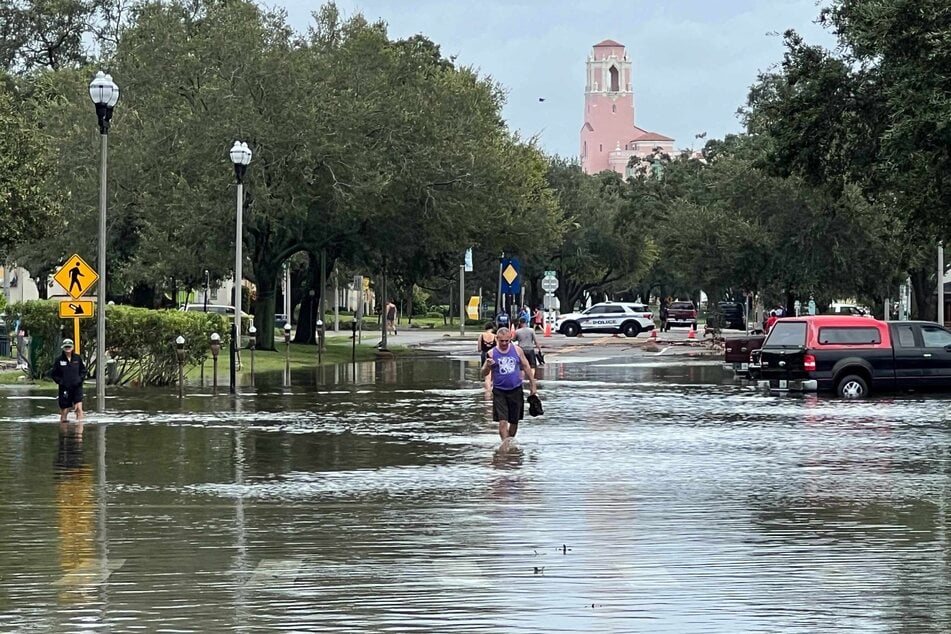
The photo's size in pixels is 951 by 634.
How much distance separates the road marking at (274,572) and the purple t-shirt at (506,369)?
9523 millimetres

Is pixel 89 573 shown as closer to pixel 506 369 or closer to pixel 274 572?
pixel 274 572

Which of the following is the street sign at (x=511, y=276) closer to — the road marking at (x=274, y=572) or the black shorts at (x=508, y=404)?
the black shorts at (x=508, y=404)

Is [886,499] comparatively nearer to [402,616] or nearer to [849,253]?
[402,616]

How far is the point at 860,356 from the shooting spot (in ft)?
106

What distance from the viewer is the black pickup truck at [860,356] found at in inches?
1270

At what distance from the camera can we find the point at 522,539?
41.4ft

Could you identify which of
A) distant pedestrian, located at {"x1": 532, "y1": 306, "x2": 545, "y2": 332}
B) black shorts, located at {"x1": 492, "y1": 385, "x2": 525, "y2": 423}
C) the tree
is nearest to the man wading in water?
black shorts, located at {"x1": 492, "y1": 385, "x2": 525, "y2": 423}

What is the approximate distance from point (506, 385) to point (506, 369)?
23cm

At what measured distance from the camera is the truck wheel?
32.3m

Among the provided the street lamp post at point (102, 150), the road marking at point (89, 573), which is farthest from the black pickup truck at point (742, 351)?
the road marking at point (89, 573)

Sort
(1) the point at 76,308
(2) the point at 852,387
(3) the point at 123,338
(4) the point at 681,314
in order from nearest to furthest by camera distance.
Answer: (1) the point at 76,308 → (2) the point at 852,387 → (3) the point at 123,338 → (4) the point at 681,314

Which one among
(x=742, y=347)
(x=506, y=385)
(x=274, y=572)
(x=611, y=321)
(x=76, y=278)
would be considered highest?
(x=76, y=278)

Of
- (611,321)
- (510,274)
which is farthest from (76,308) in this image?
(611,321)

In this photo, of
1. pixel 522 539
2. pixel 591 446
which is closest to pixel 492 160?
pixel 591 446
